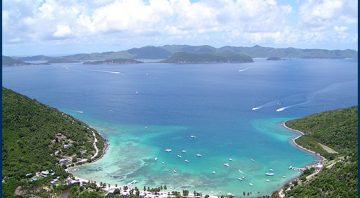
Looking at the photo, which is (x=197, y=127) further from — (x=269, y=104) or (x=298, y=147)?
(x=269, y=104)

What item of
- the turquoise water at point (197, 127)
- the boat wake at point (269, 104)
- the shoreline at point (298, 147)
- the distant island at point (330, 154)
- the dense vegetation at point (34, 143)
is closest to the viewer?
the distant island at point (330, 154)

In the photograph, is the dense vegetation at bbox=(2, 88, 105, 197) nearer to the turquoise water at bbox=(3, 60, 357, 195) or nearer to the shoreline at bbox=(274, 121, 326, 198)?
the turquoise water at bbox=(3, 60, 357, 195)

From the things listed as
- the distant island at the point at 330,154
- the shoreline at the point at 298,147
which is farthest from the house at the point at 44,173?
the distant island at the point at 330,154

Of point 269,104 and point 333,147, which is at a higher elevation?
point 269,104

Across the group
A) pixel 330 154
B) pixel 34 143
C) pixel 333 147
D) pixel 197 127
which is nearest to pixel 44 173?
pixel 34 143

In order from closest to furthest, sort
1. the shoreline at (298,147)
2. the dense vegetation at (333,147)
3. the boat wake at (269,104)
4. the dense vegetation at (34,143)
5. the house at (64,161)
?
the dense vegetation at (333,147), the shoreline at (298,147), the dense vegetation at (34,143), the house at (64,161), the boat wake at (269,104)

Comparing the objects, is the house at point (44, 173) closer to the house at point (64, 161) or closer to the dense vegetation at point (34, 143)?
the dense vegetation at point (34, 143)
